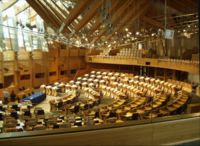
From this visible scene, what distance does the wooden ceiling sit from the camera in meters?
24.1

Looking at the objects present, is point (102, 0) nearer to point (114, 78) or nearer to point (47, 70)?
point (114, 78)

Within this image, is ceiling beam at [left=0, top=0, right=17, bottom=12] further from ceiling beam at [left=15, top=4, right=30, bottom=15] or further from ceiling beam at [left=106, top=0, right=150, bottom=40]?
ceiling beam at [left=106, top=0, right=150, bottom=40]

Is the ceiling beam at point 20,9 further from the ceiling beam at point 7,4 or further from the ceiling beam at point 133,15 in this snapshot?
the ceiling beam at point 133,15

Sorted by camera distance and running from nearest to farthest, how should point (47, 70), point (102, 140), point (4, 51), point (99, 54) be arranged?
point (102, 140)
point (4, 51)
point (47, 70)
point (99, 54)

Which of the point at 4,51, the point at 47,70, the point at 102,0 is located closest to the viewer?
the point at 102,0

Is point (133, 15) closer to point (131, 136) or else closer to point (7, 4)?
point (7, 4)

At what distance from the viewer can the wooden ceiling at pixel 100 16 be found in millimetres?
24062

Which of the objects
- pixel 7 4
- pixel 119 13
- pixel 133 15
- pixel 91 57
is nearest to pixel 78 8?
pixel 119 13

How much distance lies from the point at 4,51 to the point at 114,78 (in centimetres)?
1043

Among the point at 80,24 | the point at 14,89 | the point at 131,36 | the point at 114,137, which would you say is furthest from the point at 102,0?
the point at 114,137

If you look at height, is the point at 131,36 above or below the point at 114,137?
above

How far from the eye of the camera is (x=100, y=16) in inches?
929

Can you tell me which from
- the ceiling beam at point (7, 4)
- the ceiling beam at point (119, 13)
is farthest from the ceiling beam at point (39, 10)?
the ceiling beam at point (119, 13)

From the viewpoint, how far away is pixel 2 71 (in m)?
27.1
